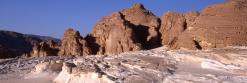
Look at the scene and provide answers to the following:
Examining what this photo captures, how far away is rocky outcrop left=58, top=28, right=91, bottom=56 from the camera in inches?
1324

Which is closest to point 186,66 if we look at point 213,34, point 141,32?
point 213,34

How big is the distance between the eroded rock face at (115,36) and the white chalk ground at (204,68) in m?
13.8

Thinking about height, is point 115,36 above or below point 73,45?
above

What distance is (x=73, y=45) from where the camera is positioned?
3428 cm

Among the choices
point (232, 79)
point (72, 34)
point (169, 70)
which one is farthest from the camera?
point (72, 34)

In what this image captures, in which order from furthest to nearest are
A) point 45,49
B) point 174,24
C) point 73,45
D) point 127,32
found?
point 45,49, point 73,45, point 174,24, point 127,32

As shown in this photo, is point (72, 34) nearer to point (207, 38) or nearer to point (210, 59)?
point (207, 38)

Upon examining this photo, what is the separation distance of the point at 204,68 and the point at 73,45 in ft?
63.9

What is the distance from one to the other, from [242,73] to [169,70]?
2.13 m

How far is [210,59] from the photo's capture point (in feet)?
52.8

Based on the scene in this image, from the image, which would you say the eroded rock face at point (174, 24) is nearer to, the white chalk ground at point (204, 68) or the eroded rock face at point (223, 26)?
the eroded rock face at point (223, 26)

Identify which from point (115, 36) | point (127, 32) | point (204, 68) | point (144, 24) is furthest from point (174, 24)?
point (204, 68)

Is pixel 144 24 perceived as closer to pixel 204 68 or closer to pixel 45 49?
pixel 45 49

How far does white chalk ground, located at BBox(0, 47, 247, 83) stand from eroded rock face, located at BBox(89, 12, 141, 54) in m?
13.8
